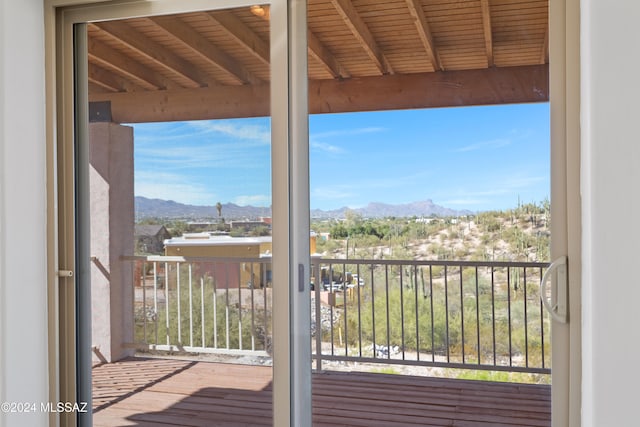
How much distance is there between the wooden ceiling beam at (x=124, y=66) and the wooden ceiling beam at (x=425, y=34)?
1.16 m

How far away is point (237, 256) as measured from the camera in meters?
1.88

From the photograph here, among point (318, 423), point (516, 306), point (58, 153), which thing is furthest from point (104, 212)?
point (516, 306)

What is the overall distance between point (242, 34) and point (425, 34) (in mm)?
954

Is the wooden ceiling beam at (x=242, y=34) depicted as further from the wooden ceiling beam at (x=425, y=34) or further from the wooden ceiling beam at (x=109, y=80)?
the wooden ceiling beam at (x=425, y=34)

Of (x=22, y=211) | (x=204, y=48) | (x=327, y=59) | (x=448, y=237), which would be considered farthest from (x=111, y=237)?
(x=448, y=237)

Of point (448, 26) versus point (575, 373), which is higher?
point (448, 26)

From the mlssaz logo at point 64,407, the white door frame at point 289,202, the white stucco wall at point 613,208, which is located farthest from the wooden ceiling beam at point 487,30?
the mlssaz logo at point 64,407

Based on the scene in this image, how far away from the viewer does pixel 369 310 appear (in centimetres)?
326

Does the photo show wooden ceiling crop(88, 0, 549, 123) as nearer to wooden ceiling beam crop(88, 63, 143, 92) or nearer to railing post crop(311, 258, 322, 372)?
wooden ceiling beam crop(88, 63, 143, 92)

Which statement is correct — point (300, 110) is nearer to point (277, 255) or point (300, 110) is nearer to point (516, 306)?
point (277, 255)

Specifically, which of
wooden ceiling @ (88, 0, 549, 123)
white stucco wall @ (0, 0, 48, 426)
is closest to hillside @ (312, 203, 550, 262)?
wooden ceiling @ (88, 0, 549, 123)

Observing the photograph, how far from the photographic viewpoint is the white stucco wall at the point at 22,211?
1.87 m

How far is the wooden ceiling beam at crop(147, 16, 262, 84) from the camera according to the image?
6.09 feet

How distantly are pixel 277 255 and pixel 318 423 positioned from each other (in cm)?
110
